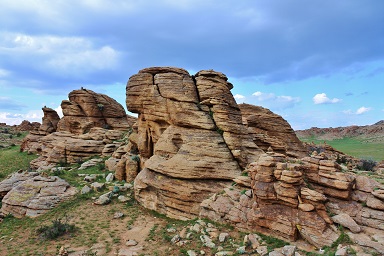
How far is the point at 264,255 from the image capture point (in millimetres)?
14695

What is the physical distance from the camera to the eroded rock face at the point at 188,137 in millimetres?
21328

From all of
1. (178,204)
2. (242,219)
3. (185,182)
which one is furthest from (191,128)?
(242,219)

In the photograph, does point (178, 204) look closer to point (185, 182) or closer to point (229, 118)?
point (185, 182)

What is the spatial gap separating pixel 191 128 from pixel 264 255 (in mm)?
12502

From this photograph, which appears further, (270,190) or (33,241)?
(33,241)

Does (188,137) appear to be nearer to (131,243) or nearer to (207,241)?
(207,241)

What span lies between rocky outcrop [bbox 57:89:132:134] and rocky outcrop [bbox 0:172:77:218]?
23309mm

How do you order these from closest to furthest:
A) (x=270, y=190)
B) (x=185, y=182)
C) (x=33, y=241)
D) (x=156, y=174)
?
(x=270, y=190) → (x=33, y=241) → (x=185, y=182) → (x=156, y=174)

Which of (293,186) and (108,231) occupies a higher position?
(293,186)

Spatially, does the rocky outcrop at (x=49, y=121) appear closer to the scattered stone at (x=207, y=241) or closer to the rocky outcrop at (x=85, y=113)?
the rocky outcrop at (x=85, y=113)

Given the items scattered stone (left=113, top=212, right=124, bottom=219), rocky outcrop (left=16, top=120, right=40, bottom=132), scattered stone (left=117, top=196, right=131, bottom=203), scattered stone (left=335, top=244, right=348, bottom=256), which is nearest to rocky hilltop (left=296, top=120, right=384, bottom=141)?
scattered stone (left=335, top=244, right=348, bottom=256)

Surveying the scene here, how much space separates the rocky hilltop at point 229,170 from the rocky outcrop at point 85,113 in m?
13.7

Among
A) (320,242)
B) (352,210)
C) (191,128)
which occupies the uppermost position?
(191,128)

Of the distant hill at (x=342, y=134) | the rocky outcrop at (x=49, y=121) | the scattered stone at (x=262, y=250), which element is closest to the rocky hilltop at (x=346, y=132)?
the distant hill at (x=342, y=134)
